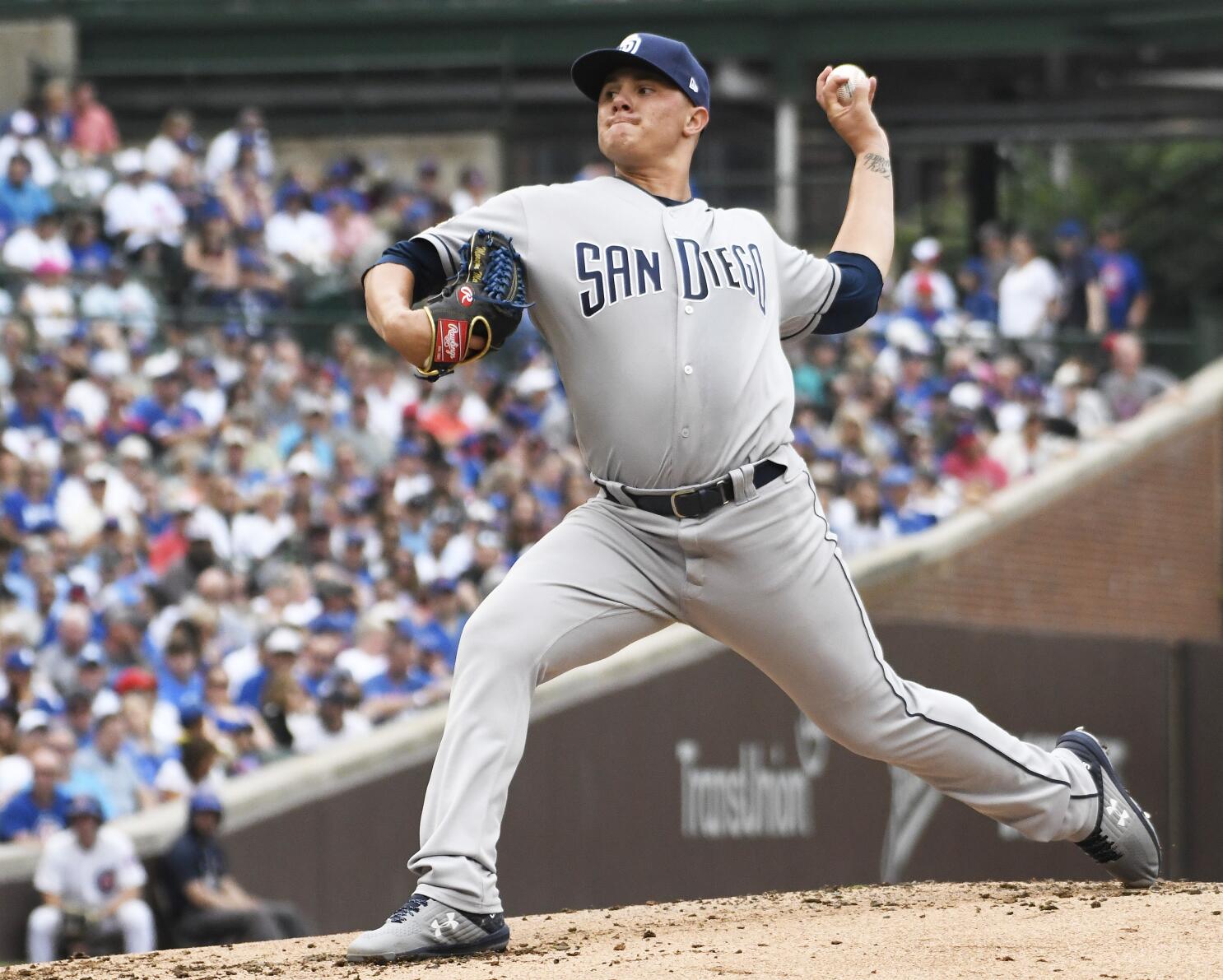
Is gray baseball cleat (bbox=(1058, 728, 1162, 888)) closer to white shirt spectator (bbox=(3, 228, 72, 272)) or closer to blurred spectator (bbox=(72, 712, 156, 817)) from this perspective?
blurred spectator (bbox=(72, 712, 156, 817))

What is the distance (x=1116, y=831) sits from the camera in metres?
5.32

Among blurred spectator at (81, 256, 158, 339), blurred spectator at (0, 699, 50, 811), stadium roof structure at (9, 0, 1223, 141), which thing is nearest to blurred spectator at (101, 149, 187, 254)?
blurred spectator at (81, 256, 158, 339)

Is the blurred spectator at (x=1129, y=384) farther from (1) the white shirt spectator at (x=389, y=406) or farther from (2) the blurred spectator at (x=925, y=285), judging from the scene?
(1) the white shirt spectator at (x=389, y=406)

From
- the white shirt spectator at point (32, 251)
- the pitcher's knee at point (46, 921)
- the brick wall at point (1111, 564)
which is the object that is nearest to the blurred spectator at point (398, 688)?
the pitcher's knee at point (46, 921)

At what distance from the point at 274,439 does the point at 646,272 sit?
326 inches

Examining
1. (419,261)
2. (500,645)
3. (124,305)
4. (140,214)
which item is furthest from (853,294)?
(140,214)

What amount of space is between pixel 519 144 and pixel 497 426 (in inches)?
292

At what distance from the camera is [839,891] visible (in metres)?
5.80

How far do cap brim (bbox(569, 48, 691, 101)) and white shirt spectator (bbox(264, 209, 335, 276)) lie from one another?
1054 cm

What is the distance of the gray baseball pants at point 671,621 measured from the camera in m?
4.59

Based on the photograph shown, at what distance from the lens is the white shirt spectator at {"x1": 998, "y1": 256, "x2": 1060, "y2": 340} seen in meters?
16.3

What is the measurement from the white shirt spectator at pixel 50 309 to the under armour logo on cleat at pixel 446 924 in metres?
8.74

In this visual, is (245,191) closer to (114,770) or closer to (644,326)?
(114,770)

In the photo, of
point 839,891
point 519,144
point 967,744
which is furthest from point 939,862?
point 519,144
